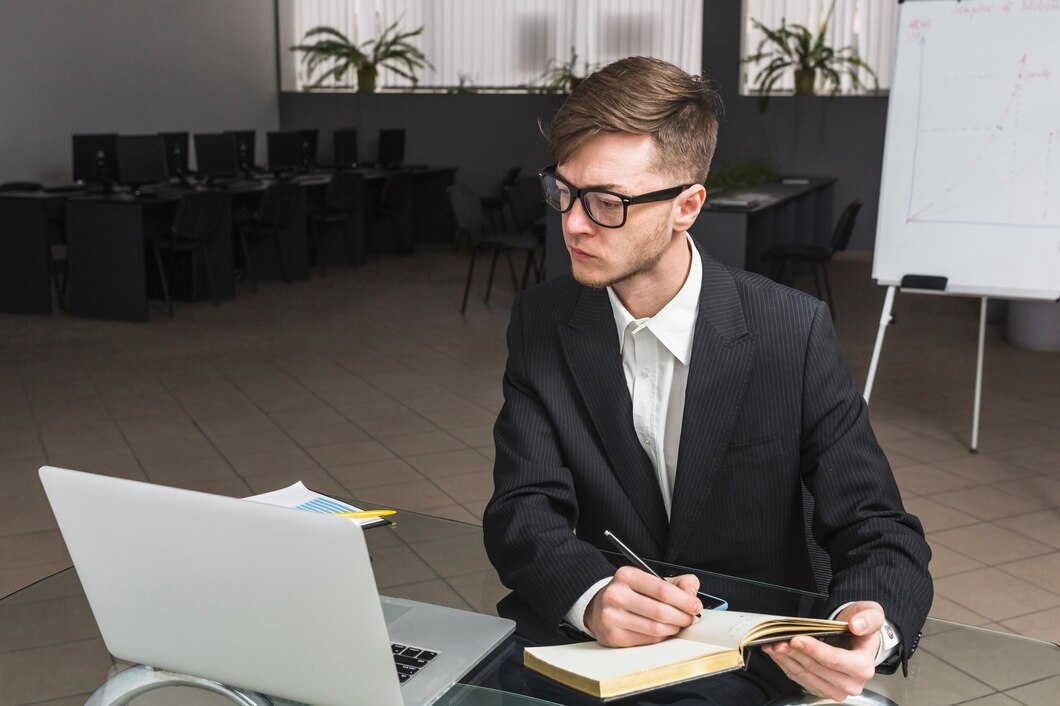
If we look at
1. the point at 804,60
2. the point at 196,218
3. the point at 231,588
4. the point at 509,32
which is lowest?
the point at 196,218

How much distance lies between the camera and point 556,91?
34.1ft

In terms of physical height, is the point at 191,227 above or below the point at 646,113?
below

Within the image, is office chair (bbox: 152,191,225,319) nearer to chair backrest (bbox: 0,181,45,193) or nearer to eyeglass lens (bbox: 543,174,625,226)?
chair backrest (bbox: 0,181,45,193)

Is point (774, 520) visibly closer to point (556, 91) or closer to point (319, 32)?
point (556, 91)

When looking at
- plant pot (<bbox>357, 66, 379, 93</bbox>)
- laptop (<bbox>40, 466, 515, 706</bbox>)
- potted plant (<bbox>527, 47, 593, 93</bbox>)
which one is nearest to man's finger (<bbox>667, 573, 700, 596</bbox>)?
laptop (<bbox>40, 466, 515, 706</bbox>)

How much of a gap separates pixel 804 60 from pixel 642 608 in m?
9.07

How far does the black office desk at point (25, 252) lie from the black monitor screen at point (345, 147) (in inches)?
124

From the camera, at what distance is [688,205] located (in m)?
1.43

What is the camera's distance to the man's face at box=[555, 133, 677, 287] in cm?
136

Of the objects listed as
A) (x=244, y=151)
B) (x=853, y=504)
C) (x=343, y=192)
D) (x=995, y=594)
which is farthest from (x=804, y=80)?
(x=853, y=504)

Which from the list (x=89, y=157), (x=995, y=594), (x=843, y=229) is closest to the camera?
(x=995, y=594)

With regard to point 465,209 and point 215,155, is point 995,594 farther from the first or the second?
point 215,155

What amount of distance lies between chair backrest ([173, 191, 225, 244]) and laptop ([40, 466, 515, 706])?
242 inches

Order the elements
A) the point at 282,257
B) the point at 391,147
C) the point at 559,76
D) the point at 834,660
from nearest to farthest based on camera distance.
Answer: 1. the point at 834,660
2. the point at 282,257
3. the point at 391,147
4. the point at 559,76
